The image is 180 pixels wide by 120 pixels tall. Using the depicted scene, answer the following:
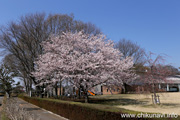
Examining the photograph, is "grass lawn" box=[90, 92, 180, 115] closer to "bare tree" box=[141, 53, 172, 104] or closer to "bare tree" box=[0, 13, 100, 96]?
"bare tree" box=[141, 53, 172, 104]

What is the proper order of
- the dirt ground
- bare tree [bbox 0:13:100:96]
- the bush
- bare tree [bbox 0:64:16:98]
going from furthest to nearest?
bare tree [bbox 0:64:16:98], bare tree [bbox 0:13:100:96], the dirt ground, the bush

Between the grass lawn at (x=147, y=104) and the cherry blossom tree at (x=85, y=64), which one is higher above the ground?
the cherry blossom tree at (x=85, y=64)

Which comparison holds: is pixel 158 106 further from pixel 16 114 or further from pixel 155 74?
pixel 16 114

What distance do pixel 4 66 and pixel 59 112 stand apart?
31763 mm

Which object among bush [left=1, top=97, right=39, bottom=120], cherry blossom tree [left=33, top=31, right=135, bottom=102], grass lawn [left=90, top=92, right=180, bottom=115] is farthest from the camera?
cherry blossom tree [left=33, top=31, right=135, bottom=102]

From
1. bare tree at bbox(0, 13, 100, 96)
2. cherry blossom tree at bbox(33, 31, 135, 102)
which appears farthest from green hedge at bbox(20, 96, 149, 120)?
bare tree at bbox(0, 13, 100, 96)

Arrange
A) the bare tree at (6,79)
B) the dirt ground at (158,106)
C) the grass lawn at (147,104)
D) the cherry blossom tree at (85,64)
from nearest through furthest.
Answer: the dirt ground at (158,106), the grass lawn at (147,104), the cherry blossom tree at (85,64), the bare tree at (6,79)

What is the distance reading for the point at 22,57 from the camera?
30000 mm

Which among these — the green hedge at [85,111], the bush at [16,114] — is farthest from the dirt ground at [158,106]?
the bush at [16,114]

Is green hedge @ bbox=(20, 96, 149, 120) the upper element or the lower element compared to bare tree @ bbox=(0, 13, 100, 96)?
lower

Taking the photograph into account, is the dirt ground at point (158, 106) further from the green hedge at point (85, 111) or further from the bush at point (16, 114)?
the bush at point (16, 114)

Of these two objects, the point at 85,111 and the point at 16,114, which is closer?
the point at 16,114

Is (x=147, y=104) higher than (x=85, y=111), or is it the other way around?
(x=85, y=111)

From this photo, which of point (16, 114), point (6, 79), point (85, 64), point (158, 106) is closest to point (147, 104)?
point (158, 106)
